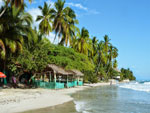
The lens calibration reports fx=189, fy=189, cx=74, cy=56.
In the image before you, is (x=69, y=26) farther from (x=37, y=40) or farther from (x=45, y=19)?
(x=37, y=40)

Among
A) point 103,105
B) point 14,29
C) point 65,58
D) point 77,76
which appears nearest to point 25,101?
point 103,105

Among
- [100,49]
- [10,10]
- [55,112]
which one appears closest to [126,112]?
[55,112]

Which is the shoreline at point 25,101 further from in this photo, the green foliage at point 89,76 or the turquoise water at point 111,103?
the green foliage at point 89,76

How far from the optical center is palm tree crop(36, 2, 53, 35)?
3119 centimetres

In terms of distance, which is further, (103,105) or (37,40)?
(37,40)

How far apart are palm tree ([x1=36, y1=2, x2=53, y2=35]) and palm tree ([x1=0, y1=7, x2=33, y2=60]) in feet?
42.0

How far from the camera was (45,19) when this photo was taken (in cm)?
3128

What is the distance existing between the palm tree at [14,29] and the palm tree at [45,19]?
42.0 ft

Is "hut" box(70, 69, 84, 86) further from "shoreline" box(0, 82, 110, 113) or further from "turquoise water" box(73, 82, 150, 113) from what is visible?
"shoreline" box(0, 82, 110, 113)

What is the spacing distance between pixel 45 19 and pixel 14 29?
13.8 metres

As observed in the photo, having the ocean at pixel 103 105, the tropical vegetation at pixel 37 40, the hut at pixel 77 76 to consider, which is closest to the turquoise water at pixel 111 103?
the ocean at pixel 103 105

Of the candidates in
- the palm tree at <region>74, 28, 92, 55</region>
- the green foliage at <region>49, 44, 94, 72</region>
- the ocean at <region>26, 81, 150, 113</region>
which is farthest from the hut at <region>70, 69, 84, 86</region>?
the ocean at <region>26, 81, 150, 113</region>

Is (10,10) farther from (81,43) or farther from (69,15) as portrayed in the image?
(81,43)

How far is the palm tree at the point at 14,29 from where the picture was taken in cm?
1705
